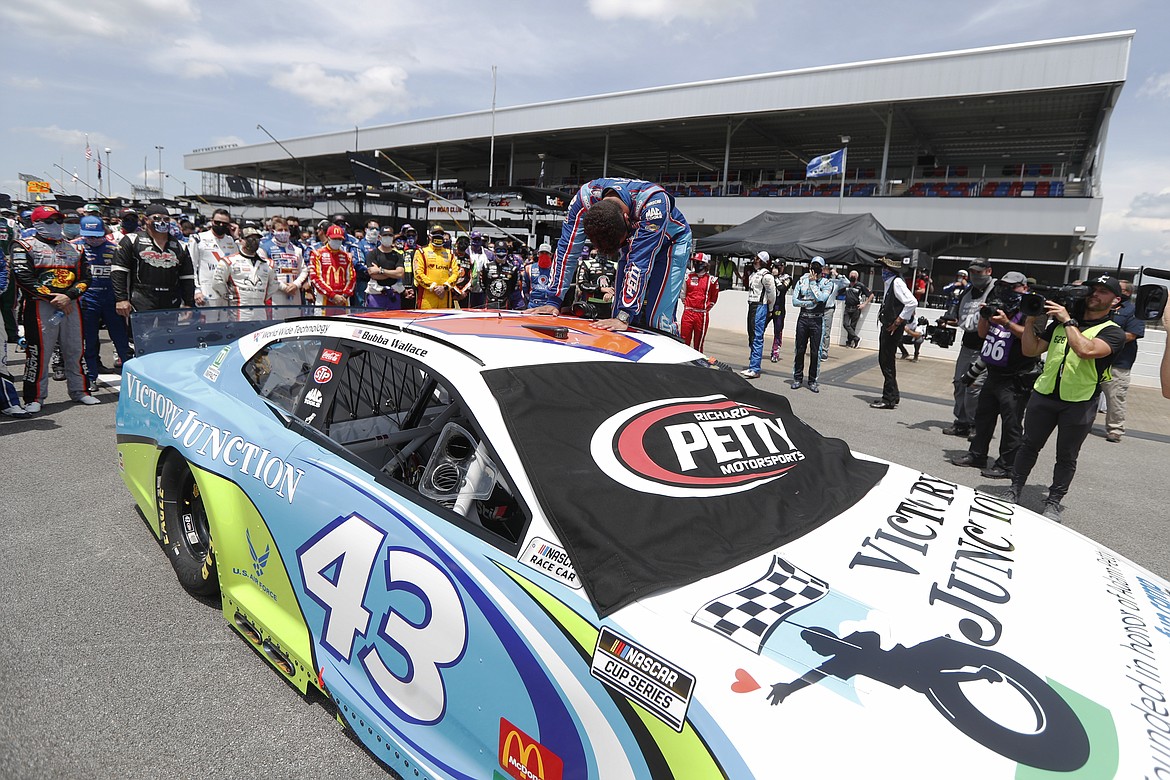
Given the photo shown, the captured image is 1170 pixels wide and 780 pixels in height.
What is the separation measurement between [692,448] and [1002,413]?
14.5 ft

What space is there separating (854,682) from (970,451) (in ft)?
16.8

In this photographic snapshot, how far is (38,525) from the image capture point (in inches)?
131

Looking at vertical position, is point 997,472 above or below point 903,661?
below

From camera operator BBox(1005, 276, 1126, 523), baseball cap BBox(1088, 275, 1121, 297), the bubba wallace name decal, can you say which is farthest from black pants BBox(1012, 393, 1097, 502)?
the bubba wallace name decal

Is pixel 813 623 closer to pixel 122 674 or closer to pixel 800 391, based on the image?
pixel 122 674

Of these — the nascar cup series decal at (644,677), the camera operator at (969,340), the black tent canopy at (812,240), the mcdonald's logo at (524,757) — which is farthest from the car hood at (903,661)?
the black tent canopy at (812,240)

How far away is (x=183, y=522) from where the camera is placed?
281 centimetres

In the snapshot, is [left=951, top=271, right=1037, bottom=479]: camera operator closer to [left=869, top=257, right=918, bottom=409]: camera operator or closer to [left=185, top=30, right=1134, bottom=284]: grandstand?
[left=869, top=257, right=918, bottom=409]: camera operator

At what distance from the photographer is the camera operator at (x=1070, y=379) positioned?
3.87 m

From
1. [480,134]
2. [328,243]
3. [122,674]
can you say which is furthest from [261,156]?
[122,674]

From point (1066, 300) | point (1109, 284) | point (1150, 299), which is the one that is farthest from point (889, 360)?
point (1150, 299)

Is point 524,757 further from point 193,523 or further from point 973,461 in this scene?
point 973,461

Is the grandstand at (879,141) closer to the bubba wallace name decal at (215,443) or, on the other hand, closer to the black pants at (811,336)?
the black pants at (811,336)

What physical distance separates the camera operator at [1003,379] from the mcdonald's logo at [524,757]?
4868mm
